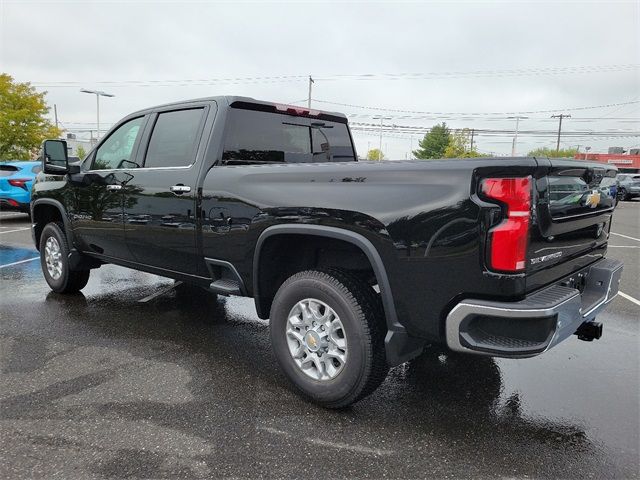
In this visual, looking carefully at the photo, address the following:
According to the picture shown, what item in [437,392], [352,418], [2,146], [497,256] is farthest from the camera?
[2,146]

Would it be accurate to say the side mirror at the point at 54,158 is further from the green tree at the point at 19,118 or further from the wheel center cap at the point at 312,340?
the green tree at the point at 19,118

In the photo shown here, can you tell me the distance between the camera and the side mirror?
464 cm

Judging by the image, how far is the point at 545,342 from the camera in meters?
2.29

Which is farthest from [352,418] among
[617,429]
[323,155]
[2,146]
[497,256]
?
[2,146]

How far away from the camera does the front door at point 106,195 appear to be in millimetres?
4340

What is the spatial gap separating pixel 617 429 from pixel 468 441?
0.89 metres

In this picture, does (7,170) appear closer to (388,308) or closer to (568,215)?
(388,308)

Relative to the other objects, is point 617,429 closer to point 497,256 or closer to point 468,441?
point 468,441

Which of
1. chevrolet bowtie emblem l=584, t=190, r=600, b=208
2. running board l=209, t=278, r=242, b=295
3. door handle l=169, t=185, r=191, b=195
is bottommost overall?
running board l=209, t=278, r=242, b=295

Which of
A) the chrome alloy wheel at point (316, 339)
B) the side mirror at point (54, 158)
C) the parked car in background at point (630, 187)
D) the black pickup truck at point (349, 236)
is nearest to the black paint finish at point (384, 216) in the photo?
the black pickup truck at point (349, 236)

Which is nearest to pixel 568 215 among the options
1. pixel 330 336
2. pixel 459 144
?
pixel 330 336

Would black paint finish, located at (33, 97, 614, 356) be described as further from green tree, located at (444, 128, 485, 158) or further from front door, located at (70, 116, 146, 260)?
green tree, located at (444, 128, 485, 158)

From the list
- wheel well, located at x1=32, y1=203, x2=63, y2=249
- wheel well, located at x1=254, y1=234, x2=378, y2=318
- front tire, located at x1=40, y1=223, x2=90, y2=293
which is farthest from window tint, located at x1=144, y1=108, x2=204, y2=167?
wheel well, located at x1=32, y1=203, x2=63, y2=249

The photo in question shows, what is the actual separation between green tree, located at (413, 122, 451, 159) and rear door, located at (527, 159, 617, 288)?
70963 mm
